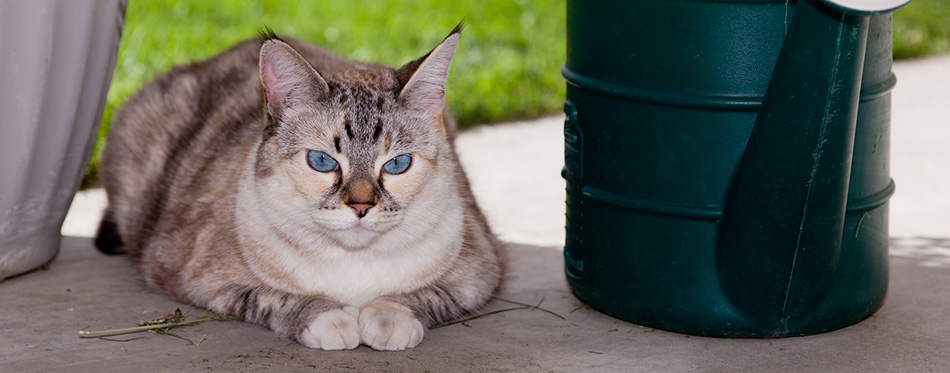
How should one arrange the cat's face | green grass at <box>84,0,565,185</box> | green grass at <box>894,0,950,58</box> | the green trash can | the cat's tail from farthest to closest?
1. green grass at <box>894,0,950,58</box>
2. green grass at <box>84,0,565,185</box>
3. the cat's tail
4. the cat's face
5. the green trash can

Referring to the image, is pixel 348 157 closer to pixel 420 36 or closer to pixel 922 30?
pixel 420 36

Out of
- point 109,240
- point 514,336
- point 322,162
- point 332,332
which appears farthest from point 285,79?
point 109,240

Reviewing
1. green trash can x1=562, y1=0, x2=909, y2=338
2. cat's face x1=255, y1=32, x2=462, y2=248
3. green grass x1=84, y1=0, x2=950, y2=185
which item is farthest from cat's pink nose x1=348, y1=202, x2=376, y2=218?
green grass x1=84, y1=0, x2=950, y2=185

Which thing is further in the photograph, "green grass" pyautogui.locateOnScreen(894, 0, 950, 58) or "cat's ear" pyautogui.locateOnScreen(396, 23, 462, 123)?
"green grass" pyautogui.locateOnScreen(894, 0, 950, 58)

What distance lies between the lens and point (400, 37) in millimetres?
6957

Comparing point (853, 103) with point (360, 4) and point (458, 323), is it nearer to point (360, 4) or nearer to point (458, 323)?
point (458, 323)

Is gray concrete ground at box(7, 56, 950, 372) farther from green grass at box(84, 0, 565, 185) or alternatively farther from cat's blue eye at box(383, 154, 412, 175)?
green grass at box(84, 0, 565, 185)

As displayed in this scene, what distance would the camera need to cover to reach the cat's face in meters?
2.85

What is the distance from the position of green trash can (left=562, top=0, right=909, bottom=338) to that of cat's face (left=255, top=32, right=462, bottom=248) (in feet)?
1.67

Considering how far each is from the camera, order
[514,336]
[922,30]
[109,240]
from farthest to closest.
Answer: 1. [922,30]
2. [109,240]
3. [514,336]

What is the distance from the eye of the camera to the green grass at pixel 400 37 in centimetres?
608

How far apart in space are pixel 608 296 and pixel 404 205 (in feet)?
2.47

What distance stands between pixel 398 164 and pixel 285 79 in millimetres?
398

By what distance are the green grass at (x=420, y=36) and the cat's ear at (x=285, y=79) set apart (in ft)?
8.21
